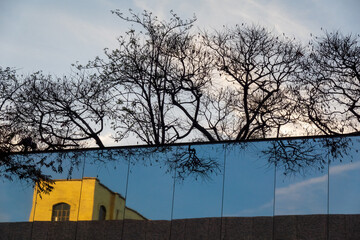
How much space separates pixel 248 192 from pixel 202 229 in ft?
4.65

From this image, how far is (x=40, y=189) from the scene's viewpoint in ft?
55.5

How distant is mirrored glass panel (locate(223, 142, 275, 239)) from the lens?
13.6 meters

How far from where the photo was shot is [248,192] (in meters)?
14.1

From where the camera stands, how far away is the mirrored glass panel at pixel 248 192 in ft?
44.6

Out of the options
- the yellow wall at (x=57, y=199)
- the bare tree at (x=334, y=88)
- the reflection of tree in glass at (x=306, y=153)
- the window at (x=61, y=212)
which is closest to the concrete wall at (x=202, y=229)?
the window at (x=61, y=212)

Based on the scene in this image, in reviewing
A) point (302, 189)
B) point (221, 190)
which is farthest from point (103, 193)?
point (302, 189)

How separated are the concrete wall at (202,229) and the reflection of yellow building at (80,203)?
0.18 metres

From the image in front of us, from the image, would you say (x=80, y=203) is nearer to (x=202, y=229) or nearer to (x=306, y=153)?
(x=202, y=229)

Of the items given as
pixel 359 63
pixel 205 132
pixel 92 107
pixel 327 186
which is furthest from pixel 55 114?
pixel 327 186

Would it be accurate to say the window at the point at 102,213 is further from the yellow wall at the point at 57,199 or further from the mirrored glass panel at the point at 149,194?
the yellow wall at the point at 57,199

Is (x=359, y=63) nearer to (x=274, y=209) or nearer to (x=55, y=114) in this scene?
(x=274, y=209)

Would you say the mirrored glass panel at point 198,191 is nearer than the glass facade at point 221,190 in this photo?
No

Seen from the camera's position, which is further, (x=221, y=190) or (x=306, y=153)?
(x=221, y=190)

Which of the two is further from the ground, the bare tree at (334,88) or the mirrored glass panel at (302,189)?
the bare tree at (334,88)
